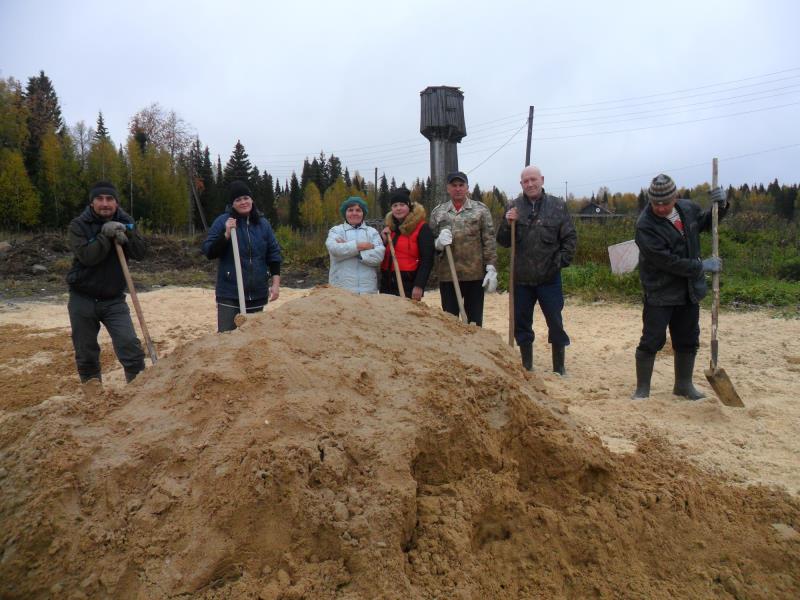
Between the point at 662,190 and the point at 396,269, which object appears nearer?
the point at 662,190

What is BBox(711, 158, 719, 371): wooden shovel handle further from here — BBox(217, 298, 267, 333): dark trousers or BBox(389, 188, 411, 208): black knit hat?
BBox(217, 298, 267, 333): dark trousers

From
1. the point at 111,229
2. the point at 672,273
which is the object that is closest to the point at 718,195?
the point at 672,273

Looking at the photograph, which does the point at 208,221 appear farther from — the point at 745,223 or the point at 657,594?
the point at 657,594

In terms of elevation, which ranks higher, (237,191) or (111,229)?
(237,191)

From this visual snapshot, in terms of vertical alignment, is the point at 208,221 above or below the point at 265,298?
above

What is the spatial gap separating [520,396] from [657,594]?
0.89 m

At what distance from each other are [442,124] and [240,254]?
676 centimetres

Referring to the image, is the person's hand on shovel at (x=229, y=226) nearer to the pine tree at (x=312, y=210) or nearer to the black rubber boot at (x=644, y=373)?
the black rubber boot at (x=644, y=373)

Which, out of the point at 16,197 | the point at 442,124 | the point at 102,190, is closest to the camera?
the point at 102,190

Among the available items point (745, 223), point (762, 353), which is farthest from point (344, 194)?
point (762, 353)

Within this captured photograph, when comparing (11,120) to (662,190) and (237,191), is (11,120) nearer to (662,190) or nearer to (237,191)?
(237,191)

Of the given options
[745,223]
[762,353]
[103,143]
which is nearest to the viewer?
[762,353]

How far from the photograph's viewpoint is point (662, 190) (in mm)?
4215

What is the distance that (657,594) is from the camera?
6.63ft
